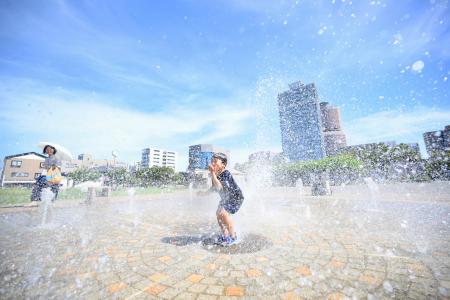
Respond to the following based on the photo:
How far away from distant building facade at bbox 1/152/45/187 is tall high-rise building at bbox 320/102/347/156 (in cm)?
13493

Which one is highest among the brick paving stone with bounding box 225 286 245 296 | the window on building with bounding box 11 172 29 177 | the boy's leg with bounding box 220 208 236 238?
the window on building with bounding box 11 172 29 177

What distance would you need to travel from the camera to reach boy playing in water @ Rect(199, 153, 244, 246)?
4164 millimetres

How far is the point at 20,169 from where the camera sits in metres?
55.3

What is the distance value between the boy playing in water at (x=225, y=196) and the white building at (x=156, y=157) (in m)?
161

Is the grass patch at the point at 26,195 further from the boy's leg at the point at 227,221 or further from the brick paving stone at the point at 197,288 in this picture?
the brick paving stone at the point at 197,288

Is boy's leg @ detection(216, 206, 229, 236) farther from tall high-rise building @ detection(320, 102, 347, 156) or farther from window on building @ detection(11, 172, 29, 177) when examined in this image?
tall high-rise building @ detection(320, 102, 347, 156)

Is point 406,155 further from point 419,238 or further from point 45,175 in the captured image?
point 45,175

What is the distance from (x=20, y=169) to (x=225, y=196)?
72.7m

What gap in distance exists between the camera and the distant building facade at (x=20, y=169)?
53469 mm

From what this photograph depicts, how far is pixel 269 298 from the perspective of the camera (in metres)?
2.35

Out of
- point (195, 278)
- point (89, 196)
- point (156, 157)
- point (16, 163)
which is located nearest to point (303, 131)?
point (156, 157)

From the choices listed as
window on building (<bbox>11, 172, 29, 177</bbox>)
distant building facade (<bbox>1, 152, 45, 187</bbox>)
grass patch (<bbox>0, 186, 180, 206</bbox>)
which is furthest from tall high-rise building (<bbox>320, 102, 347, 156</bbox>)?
window on building (<bbox>11, 172, 29, 177</bbox>)

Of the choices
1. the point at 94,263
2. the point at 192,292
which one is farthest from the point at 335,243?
the point at 94,263

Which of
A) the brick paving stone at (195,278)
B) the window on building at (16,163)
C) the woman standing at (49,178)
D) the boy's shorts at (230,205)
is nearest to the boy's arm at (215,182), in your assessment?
the boy's shorts at (230,205)
